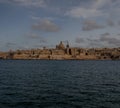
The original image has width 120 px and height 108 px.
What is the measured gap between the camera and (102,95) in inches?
1056

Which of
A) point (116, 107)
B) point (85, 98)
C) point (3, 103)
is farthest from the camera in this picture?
point (85, 98)

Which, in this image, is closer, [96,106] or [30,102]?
[96,106]

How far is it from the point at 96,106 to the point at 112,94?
250 inches

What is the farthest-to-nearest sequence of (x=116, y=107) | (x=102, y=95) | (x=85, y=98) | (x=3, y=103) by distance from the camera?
(x=102, y=95) < (x=85, y=98) < (x=3, y=103) < (x=116, y=107)

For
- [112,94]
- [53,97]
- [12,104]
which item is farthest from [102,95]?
[12,104]

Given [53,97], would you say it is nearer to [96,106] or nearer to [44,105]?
[44,105]

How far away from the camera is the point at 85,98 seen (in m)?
25.0

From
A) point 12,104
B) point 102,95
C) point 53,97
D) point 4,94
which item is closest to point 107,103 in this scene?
point 102,95

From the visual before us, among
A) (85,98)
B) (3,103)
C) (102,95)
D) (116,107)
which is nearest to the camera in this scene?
(116,107)

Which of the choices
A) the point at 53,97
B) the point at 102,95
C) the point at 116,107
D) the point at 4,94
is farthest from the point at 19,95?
the point at 116,107

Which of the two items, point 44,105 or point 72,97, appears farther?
point 72,97

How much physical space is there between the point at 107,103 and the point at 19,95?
9.54 m

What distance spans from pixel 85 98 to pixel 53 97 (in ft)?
10.7

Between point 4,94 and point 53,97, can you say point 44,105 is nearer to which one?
point 53,97
